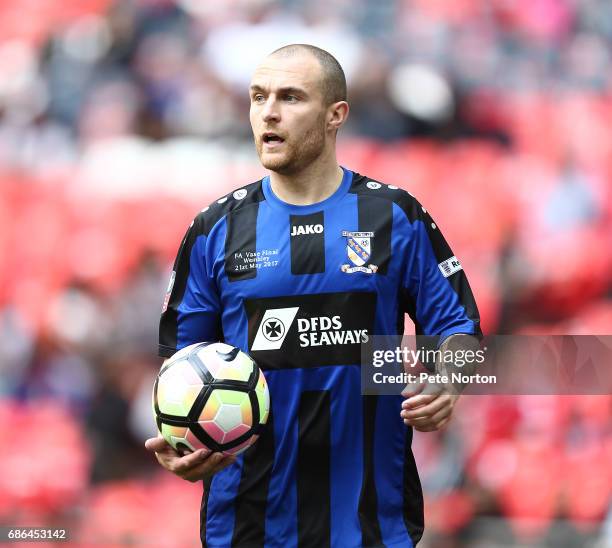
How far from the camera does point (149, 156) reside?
22.8 ft

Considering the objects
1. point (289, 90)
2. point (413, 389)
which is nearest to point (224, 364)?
point (413, 389)

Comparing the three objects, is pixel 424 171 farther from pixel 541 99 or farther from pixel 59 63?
pixel 59 63

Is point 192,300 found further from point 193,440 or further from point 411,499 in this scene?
point 411,499

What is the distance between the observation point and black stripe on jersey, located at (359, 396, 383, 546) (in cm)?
311

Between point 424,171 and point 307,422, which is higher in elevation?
point 424,171

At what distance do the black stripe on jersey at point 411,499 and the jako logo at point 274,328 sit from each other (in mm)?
494

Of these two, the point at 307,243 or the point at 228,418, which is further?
the point at 307,243

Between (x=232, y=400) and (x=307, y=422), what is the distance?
1.05 feet

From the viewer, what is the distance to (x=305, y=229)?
3.26 meters

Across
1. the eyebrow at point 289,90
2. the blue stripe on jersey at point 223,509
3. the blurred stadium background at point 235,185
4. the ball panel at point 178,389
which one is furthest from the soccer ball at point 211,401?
the blurred stadium background at point 235,185

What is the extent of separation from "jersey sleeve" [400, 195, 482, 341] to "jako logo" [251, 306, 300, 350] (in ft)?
1.20

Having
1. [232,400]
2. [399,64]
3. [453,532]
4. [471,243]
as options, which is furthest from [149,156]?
[232,400]

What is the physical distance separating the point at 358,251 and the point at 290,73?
58cm

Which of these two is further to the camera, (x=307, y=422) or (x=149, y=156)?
(x=149, y=156)
